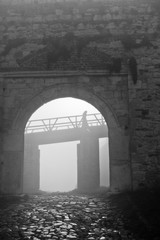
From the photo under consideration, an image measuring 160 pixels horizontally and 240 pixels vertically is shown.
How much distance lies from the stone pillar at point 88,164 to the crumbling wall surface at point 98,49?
8.59m

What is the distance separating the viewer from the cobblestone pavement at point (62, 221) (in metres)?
4.88

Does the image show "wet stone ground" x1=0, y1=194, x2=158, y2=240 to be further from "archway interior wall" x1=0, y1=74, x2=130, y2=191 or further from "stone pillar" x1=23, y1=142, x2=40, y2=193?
"stone pillar" x1=23, y1=142, x2=40, y2=193

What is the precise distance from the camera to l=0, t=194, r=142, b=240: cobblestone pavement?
192 inches

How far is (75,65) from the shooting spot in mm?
8539

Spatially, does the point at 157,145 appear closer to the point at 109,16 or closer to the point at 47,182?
the point at 109,16

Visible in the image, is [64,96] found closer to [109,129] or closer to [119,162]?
[109,129]

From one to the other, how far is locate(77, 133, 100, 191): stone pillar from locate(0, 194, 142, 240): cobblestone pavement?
355 inches

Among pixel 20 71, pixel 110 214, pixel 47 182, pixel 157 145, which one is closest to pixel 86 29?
pixel 20 71

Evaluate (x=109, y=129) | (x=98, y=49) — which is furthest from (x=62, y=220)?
(x=98, y=49)

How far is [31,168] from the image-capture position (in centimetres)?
1806

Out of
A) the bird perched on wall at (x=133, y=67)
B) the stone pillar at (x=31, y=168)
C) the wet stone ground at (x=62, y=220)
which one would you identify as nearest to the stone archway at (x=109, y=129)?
the wet stone ground at (x=62, y=220)

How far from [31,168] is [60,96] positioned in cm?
1050

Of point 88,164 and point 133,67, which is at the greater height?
point 133,67

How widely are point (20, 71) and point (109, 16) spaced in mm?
2901
